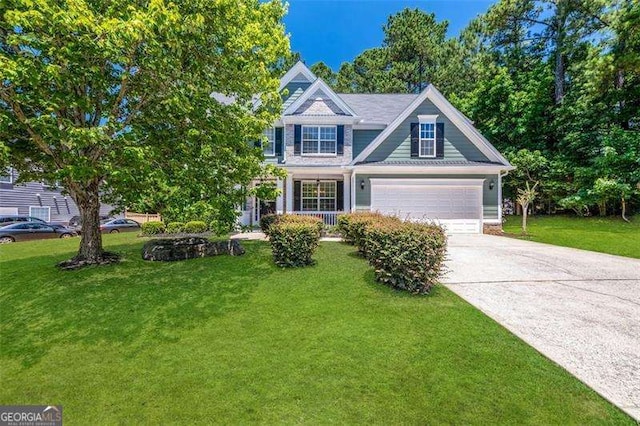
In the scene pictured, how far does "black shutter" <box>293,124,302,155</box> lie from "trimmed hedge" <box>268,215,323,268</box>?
31.0 ft

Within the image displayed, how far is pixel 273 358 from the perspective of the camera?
3.84 meters

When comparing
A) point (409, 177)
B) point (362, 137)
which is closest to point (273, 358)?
point (409, 177)

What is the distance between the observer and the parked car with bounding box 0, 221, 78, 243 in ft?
49.9

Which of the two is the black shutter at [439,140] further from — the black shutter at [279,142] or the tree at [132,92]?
the tree at [132,92]

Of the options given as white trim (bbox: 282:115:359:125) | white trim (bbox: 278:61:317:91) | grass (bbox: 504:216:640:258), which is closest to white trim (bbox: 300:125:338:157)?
white trim (bbox: 282:115:359:125)

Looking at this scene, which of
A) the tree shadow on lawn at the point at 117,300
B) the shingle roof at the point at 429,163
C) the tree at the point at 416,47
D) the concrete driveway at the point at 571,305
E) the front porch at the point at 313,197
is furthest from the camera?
the tree at the point at 416,47

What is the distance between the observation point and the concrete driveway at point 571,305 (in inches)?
Answer: 140

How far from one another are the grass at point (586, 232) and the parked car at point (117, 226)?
79.7ft

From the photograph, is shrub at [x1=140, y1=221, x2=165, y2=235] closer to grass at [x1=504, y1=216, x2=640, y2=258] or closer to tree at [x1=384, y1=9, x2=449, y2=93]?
grass at [x1=504, y1=216, x2=640, y2=258]

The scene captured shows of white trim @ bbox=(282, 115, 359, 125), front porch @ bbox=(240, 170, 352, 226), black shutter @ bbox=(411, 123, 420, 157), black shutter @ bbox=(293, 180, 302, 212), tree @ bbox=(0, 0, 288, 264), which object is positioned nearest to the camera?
tree @ bbox=(0, 0, 288, 264)

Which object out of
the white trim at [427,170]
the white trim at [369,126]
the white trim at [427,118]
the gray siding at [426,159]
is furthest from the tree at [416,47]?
the white trim at [427,170]

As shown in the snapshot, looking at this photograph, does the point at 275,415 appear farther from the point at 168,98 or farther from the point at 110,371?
the point at 168,98

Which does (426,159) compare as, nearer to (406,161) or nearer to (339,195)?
(406,161)

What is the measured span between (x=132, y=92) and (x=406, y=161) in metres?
12.6
